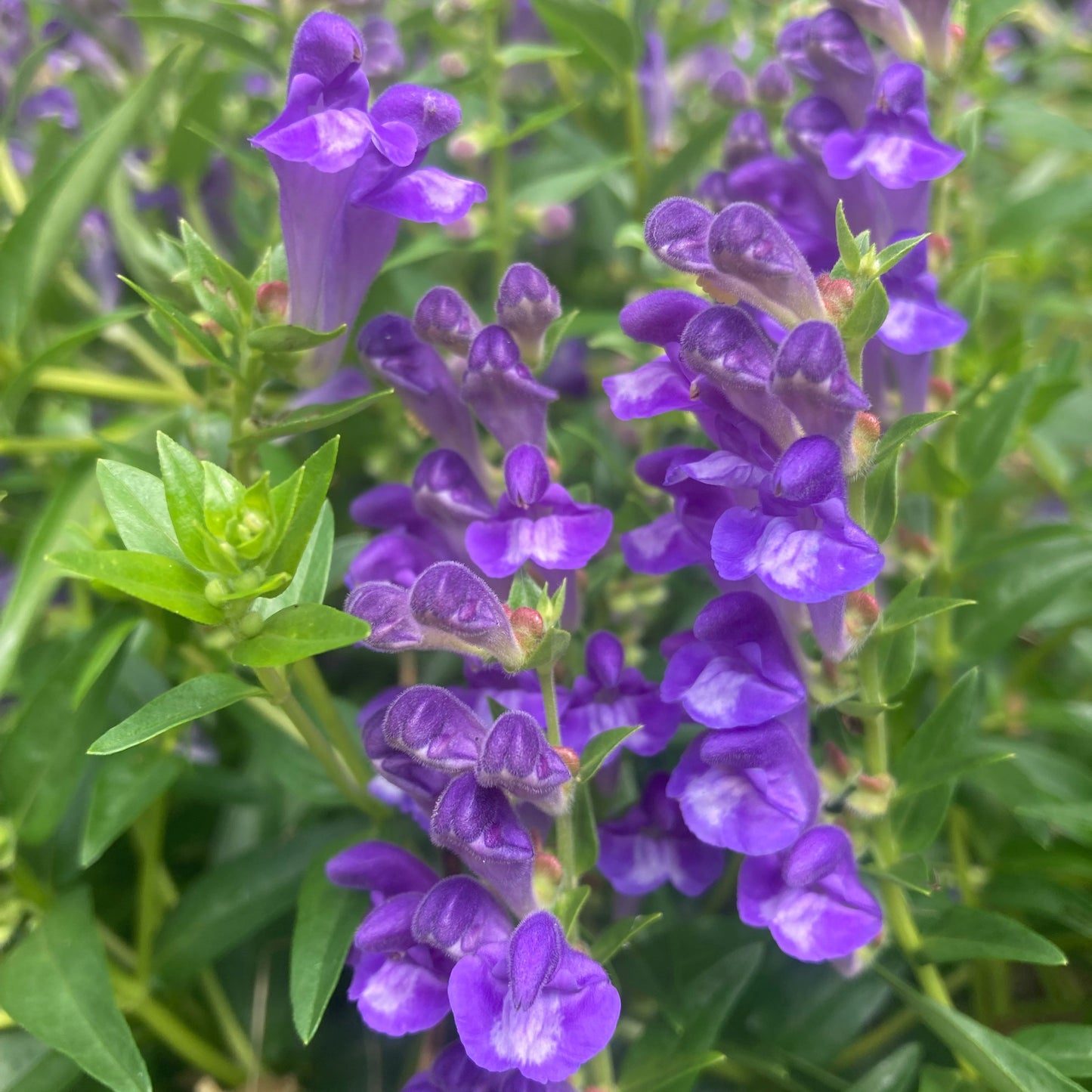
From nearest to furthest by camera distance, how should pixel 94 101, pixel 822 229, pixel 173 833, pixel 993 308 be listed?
pixel 822 229 → pixel 173 833 → pixel 94 101 → pixel 993 308

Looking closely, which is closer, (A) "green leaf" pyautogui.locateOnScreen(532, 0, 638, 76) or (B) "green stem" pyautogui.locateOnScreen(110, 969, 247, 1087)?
(B) "green stem" pyautogui.locateOnScreen(110, 969, 247, 1087)

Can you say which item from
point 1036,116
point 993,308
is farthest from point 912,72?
point 993,308

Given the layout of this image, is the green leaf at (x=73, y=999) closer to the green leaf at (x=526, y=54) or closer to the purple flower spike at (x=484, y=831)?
the purple flower spike at (x=484, y=831)

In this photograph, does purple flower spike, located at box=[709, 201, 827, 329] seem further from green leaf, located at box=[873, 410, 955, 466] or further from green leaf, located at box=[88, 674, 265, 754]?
green leaf, located at box=[88, 674, 265, 754]

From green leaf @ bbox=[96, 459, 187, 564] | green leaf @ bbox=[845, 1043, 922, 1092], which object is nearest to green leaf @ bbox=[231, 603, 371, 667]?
green leaf @ bbox=[96, 459, 187, 564]

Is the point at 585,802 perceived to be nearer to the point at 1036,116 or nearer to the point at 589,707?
the point at 589,707

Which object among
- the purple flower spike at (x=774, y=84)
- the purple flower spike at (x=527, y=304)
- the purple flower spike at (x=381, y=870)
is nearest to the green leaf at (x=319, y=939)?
the purple flower spike at (x=381, y=870)

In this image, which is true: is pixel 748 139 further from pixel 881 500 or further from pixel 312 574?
pixel 312 574
